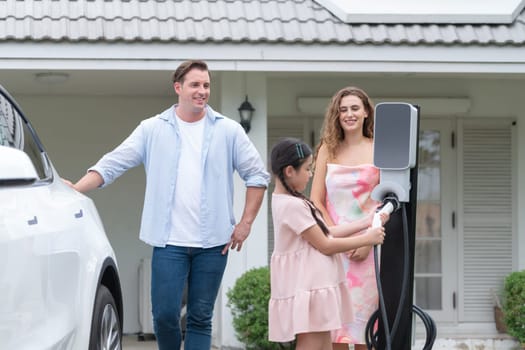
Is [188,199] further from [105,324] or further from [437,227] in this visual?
[437,227]

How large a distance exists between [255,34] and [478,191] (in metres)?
2.95

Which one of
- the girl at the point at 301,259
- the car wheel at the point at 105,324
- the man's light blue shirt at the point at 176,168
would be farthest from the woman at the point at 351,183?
the car wheel at the point at 105,324

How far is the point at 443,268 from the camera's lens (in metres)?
10.2

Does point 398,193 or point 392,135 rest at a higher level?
point 392,135

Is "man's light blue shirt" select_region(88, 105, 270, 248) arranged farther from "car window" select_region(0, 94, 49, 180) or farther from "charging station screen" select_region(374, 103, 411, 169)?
"charging station screen" select_region(374, 103, 411, 169)

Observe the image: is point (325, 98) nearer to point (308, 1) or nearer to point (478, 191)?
point (308, 1)

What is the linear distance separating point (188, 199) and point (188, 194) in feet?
0.08

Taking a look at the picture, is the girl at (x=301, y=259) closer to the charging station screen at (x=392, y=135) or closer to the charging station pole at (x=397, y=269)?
the charging station pole at (x=397, y=269)

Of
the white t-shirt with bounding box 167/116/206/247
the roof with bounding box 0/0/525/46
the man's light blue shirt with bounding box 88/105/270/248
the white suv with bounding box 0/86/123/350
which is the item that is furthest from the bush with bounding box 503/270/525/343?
the white suv with bounding box 0/86/123/350

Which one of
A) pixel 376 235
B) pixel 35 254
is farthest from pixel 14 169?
pixel 376 235

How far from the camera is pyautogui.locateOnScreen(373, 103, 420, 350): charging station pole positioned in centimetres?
459

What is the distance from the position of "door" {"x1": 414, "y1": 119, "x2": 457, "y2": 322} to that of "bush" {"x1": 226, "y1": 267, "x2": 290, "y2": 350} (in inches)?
82.8

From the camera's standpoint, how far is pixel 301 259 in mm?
5098

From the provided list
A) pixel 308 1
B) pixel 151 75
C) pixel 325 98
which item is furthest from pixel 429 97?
pixel 151 75
